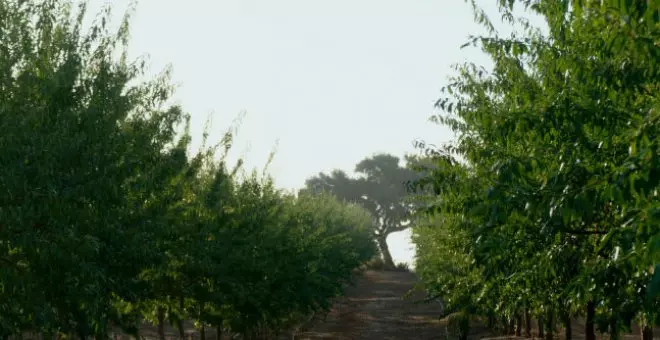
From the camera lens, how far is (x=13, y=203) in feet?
39.0

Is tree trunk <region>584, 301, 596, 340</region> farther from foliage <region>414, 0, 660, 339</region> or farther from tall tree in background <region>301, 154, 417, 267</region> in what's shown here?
tall tree in background <region>301, 154, 417, 267</region>

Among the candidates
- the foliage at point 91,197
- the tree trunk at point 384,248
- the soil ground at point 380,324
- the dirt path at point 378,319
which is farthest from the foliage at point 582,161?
the tree trunk at point 384,248

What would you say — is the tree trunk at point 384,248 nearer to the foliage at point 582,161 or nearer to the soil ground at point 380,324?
the soil ground at point 380,324

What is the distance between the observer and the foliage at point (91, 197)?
12250 mm

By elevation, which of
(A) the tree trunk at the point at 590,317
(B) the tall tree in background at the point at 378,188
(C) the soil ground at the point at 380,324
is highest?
(B) the tall tree in background at the point at 378,188

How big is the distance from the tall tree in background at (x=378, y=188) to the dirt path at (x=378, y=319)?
166 ft

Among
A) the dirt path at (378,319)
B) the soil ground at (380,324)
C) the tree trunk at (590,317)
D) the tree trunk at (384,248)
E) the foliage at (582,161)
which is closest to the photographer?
the foliage at (582,161)

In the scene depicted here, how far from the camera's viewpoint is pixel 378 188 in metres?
135

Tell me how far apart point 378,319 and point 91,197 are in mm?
39386

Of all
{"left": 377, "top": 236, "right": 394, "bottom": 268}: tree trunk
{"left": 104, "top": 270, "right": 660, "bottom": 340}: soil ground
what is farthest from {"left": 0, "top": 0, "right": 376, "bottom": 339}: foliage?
{"left": 377, "top": 236, "right": 394, "bottom": 268}: tree trunk

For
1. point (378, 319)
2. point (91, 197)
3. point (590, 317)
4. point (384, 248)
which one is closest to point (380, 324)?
point (378, 319)

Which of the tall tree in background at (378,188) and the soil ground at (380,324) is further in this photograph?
the tall tree in background at (378,188)

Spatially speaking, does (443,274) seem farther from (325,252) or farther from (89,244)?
(89,244)

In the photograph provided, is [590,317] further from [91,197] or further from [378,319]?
[378,319]
